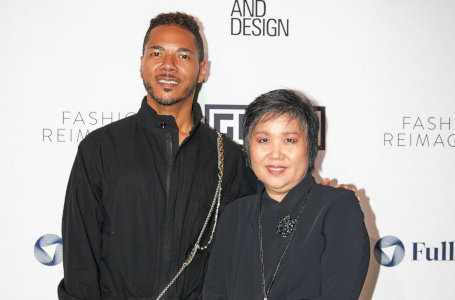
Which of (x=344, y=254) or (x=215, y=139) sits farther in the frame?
(x=215, y=139)

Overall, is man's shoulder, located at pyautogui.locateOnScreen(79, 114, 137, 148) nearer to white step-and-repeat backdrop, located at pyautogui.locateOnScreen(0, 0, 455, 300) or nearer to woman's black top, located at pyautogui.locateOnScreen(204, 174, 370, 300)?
white step-and-repeat backdrop, located at pyautogui.locateOnScreen(0, 0, 455, 300)

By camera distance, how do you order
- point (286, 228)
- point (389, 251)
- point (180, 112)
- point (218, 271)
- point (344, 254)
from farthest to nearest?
point (389, 251)
point (180, 112)
point (218, 271)
point (286, 228)
point (344, 254)

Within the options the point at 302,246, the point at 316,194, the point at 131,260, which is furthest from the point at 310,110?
the point at 131,260

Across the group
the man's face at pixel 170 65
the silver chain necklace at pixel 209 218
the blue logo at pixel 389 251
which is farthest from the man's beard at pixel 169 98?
the blue logo at pixel 389 251

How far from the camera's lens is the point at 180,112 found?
207 cm

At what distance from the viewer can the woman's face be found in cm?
157

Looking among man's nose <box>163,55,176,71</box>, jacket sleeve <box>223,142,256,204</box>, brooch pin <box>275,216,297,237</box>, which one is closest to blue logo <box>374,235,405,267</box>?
jacket sleeve <box>223,142,256,204</box>

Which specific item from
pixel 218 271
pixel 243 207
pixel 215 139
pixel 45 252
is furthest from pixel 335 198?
pixel 45 252

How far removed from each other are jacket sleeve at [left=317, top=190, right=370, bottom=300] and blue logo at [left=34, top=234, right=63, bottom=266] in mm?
1595

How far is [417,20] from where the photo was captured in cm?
261

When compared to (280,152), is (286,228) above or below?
below

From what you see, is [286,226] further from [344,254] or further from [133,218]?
[133,218]

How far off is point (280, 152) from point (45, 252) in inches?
60.7

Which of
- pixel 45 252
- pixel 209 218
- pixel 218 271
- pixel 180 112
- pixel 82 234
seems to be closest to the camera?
pixel 218 271
